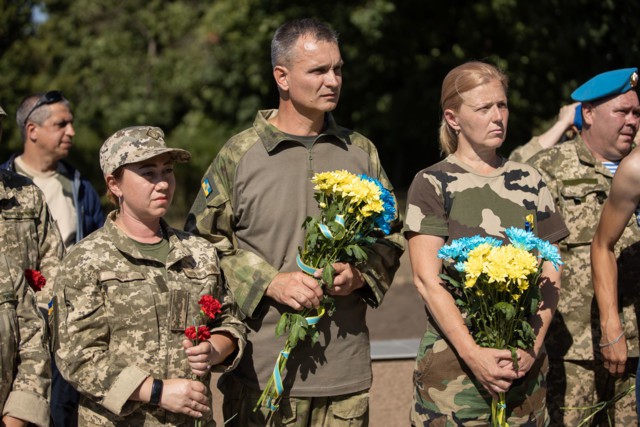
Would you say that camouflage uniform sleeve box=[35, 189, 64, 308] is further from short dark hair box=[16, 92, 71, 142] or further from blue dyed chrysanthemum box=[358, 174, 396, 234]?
short dark hair box=[16, 92, 71, 142]

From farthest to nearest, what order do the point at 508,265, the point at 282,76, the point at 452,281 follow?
the point at 282,76, the point at 452,281, the point at 508,265

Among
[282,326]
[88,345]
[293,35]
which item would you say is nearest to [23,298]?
[88,345]

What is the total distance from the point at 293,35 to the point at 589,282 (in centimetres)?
219

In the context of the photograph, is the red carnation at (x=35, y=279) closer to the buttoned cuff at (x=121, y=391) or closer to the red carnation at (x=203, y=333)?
the buttoned cuff at (x=121, y=391)

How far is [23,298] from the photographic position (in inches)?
159

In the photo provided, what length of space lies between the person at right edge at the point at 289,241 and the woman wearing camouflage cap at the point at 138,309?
12.1 inches

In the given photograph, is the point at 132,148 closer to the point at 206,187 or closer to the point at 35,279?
the point at 206,187

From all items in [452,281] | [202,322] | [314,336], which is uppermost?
[452,281]

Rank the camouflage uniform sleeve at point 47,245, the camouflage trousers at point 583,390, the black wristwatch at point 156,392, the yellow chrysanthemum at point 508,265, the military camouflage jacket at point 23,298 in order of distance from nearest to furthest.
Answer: the yellow chrysanthemum at point 508,265 → the black wristwatch at point 156,392 → the military camouflage jacket at point 23,298 → the camouflage uniform sleeve at point 47,245 → the camouflage trousers at point 583,390

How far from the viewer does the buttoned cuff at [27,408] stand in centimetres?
382

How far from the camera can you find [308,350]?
4.37m

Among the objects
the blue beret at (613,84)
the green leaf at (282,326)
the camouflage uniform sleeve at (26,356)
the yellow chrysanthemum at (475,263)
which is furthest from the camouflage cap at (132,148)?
the blue beret at (613,84)

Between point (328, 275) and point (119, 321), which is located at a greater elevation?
→ point (328, 275)

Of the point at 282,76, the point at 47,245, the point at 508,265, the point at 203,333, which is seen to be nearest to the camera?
the point at 508,265
